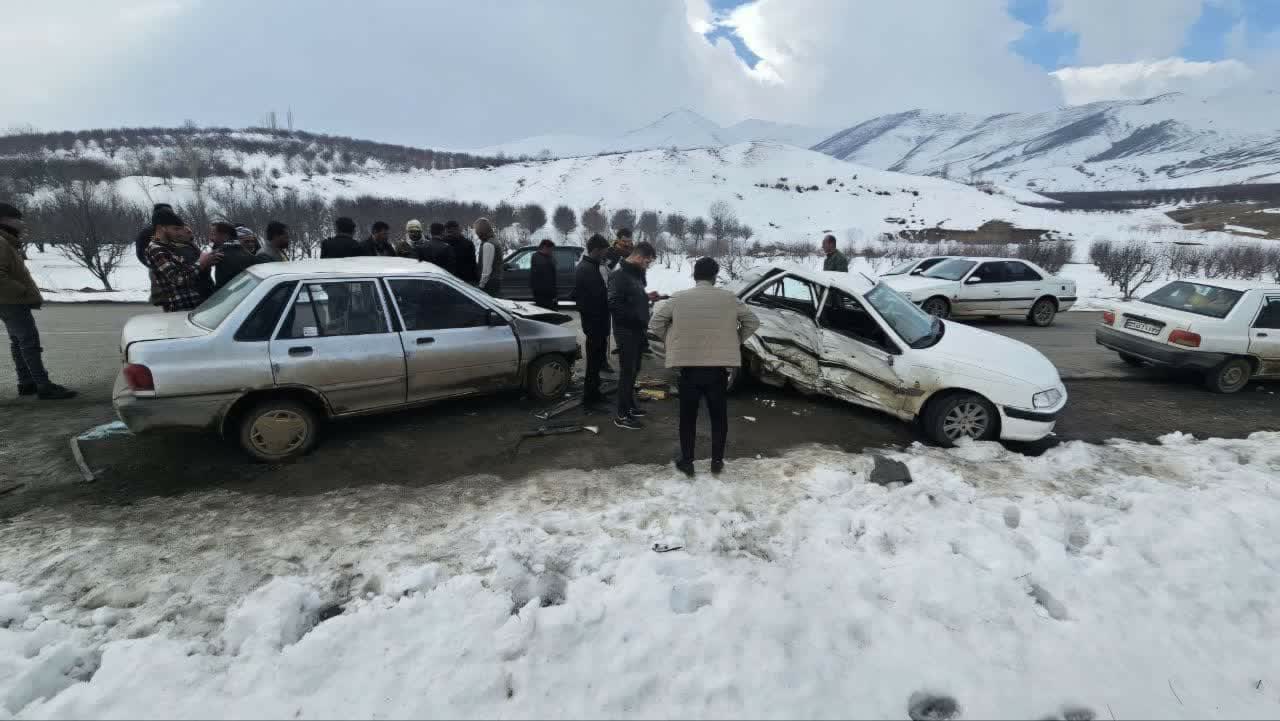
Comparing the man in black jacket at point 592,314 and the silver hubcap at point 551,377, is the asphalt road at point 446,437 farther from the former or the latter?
the man in black jacket at point 592,314

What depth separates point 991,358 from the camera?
509 centimetres

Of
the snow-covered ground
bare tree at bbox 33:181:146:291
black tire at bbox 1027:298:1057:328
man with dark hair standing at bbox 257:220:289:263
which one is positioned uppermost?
bare tree at bbox 33:181:146:291

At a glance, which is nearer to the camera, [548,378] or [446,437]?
[446,437]

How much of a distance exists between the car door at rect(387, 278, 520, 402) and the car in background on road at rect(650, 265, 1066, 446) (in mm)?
2537

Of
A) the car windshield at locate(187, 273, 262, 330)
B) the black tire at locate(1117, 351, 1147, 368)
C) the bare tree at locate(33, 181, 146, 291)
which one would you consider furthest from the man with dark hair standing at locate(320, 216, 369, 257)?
the bare tree at locate(33, 181, 146, 291)

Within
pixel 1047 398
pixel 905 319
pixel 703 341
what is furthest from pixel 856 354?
pixel 703 341

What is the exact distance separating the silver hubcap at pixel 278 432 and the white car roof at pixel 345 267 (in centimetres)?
108

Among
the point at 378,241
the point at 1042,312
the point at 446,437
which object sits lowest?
the point at 446,437

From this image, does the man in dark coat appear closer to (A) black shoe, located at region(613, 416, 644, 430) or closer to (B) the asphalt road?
(B) the asphalt road

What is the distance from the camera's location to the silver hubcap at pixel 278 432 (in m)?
4.14

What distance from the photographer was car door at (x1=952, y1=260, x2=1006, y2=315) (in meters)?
11.3

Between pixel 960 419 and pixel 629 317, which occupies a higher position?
pixel 629 317

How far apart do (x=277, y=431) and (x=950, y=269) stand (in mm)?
12211

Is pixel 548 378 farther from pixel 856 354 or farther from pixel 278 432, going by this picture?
pixel 856 354
